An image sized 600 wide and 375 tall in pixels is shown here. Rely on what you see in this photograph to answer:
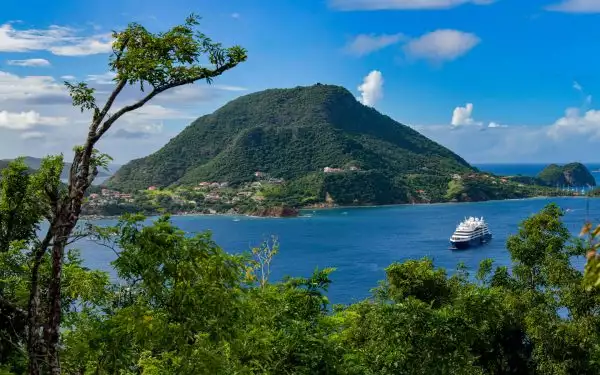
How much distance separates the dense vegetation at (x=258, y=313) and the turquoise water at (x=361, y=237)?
21.4 m

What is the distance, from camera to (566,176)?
165 m

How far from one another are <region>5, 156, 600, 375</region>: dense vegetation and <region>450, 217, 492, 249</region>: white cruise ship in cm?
4973

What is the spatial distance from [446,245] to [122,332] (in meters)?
65.5

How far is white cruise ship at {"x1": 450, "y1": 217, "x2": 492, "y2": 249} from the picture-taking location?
213ft

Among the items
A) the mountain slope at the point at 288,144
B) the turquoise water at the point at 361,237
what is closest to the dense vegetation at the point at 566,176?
A: the mountain slope at the point at 288,144

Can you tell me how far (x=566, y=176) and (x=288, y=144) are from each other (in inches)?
3385

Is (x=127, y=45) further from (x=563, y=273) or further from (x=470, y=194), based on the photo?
(x=470, y=194)

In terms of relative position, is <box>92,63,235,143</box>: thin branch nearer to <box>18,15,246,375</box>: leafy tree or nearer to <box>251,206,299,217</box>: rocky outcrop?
<box>18,15,246,375</box>: leafy tree

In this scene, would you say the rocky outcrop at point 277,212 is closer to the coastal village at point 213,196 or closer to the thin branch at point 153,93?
the coastal village at point 213,196

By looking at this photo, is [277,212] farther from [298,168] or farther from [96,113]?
[96,113]

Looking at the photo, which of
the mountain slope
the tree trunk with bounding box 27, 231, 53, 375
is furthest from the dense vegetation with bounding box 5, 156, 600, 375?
the mountain slope

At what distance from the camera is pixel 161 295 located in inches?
201

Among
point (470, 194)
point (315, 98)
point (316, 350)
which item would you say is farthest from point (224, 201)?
point (316, 350)

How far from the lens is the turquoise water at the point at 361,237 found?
173 ft
